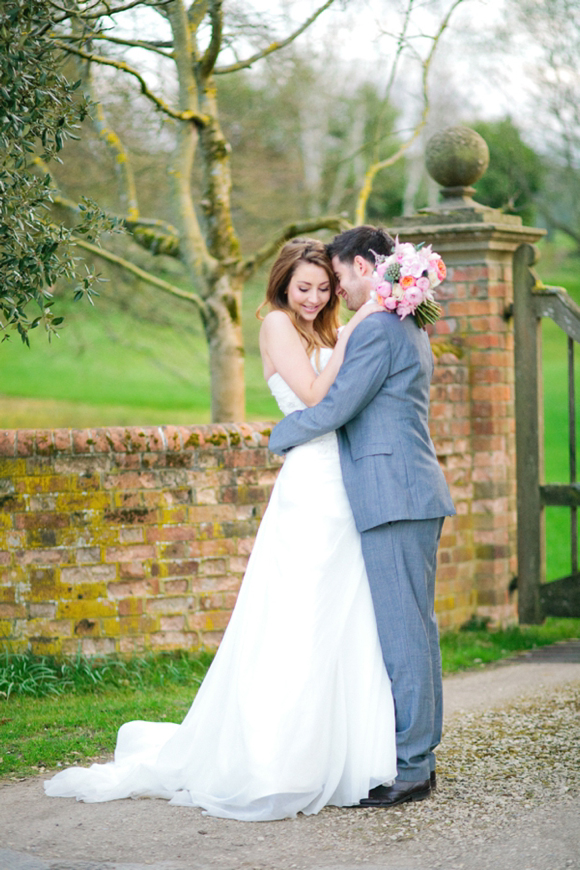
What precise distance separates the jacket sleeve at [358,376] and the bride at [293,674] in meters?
0.09

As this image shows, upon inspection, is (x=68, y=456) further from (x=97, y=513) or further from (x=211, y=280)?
(x=211, y=280)

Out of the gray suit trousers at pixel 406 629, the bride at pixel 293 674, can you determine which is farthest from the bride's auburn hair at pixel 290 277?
the gray suit trousers at pixel 406 629

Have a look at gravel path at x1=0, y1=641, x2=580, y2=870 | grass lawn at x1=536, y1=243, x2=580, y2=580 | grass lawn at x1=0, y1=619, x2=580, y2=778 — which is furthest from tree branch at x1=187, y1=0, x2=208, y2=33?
gravel path at x1=0, y1=641, x2=580, y2=870

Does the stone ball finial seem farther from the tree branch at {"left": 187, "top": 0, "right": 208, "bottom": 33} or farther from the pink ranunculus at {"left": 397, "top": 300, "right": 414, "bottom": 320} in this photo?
the pink ranunculus at {"left": 397, "top": 300, "right": 414, "bottom": 320}

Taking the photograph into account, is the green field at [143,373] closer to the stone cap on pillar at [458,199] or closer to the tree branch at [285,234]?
the tree branch at [285,234]

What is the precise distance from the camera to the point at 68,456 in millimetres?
5016

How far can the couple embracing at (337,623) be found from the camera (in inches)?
133

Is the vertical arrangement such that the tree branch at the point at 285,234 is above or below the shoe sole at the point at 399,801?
above

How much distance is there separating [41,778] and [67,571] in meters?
1.37

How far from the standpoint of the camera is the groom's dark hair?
3.69 m

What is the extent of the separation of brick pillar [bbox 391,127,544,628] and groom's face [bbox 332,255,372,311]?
2.31 m

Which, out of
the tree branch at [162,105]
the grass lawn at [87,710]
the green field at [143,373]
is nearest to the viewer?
the grass lawn at [87,710]

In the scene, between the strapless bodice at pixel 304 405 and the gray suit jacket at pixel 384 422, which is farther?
the strapless bodice at pixel 304 405

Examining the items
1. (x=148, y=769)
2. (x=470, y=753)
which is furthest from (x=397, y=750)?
(x=148, y=769)
